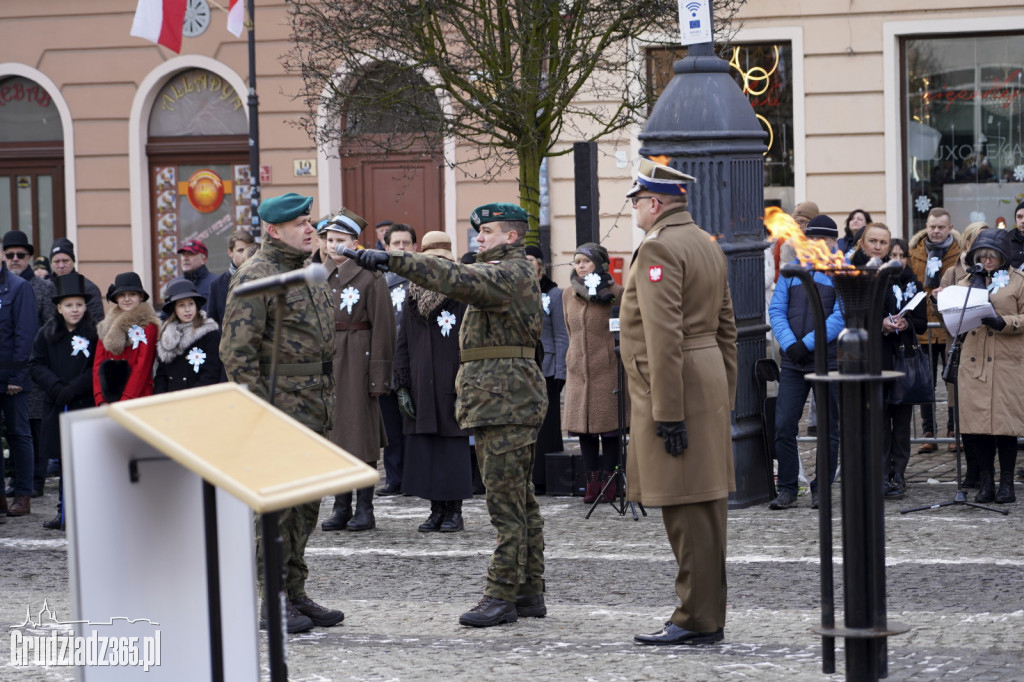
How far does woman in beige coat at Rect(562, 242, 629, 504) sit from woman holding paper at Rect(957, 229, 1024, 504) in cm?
233

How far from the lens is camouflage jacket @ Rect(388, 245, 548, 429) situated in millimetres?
7176

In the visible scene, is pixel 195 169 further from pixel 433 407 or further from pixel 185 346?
pixel 433 407

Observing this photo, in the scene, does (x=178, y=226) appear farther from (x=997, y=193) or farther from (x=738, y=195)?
(x=738, y=195)

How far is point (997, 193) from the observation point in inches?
710

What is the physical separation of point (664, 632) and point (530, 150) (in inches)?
308

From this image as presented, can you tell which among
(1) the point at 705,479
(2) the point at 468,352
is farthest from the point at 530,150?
(1) the point at 705,479

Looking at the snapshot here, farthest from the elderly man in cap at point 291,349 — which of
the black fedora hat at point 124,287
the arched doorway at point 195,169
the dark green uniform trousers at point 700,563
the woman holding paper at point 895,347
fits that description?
the arched doorway at point 195,169

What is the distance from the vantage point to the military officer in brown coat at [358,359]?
10.1 m

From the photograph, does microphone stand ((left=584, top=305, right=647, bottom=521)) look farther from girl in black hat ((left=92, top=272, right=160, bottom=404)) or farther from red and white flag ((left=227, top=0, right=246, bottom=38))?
red and white flag ((left=227, top=0, right=246, bottom=38))

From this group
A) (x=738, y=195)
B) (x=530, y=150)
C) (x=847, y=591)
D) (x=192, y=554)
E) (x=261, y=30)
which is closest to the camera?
(x=192, y=554)

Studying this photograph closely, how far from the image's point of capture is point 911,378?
417 inches

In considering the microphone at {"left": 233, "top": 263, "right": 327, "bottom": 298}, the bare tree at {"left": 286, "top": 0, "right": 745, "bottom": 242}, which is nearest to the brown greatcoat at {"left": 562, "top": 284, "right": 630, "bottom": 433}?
the bare tree at {"left": 286, "top": 0, "right": 745, "bottom": 242}

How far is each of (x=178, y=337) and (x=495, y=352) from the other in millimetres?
3722

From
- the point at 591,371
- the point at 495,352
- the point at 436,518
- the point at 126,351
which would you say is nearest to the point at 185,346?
the point at 126,351
